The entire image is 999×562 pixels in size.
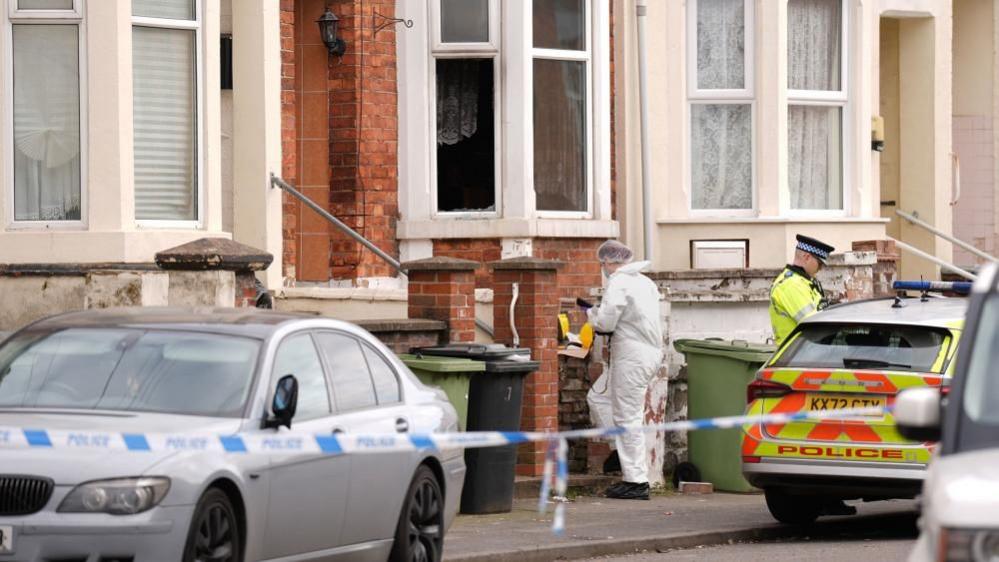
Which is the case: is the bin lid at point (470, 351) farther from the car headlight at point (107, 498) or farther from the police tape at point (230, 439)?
the car headlight at point (107, 498)

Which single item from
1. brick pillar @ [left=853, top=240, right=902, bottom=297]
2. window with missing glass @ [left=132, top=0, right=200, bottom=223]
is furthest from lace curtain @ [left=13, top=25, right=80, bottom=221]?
brick pillar @ [left=853, top=240, right=902, bottom=297]

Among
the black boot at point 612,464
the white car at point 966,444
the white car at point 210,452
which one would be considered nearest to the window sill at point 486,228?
the black boot at point 612,464

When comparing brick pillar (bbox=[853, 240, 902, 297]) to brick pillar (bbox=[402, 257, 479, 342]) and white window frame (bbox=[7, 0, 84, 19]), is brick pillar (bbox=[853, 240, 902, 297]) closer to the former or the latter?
brick pillar (bbox=[402, 257, 479, 342])

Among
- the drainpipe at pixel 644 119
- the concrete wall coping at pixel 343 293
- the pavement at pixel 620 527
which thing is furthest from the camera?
the drainpipe at pixel 644 119

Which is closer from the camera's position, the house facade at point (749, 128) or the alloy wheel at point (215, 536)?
the alloy wheel at point (215, 536)

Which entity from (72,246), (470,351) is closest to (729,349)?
(470,351)

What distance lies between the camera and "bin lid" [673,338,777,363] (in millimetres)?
16047

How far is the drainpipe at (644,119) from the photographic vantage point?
19.6 metres

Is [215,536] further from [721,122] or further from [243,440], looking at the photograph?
[721,122]

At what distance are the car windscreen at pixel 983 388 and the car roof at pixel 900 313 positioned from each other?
613 cm

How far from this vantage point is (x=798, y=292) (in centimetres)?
1512

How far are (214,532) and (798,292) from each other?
721 cm

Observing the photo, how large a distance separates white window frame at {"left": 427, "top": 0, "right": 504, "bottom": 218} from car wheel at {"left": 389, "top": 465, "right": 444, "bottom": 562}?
787 cm

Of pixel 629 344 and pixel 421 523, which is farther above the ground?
pixel 629 344
